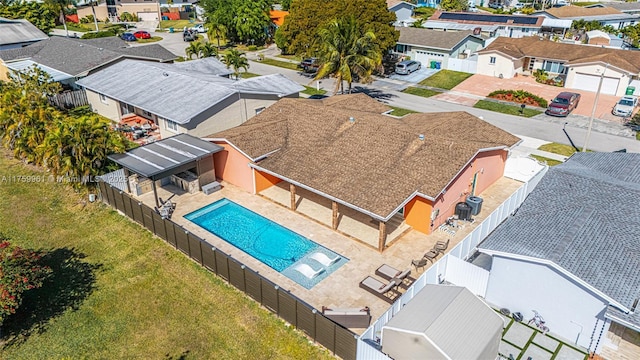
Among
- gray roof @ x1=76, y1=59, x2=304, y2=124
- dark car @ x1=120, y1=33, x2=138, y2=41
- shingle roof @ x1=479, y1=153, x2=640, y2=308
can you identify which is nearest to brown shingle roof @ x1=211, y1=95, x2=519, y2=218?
gray roof @ x1=76, y1=59, x2=304, y2=124

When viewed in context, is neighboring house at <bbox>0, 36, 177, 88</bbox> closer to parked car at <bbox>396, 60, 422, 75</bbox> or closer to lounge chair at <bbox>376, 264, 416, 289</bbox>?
parked car at <bbox>396, 60, 422, 75</bbox>

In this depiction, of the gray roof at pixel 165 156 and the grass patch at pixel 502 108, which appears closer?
the gray roof at pixel 165 156

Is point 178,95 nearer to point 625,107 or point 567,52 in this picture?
point 625,107

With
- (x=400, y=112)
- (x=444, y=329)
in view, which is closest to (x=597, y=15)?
(x=400, y=112)

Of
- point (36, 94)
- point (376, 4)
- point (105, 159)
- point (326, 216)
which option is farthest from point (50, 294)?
point (376, 4)

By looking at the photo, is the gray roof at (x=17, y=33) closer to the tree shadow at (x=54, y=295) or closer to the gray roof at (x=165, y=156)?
the gray roof at (x=165, y=156)

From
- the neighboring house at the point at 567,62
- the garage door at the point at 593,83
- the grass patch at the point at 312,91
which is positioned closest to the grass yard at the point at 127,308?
the grass patch at the point at 312,91
